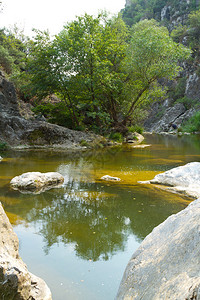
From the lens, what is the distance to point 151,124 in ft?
171

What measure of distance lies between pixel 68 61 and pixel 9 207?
15119mm

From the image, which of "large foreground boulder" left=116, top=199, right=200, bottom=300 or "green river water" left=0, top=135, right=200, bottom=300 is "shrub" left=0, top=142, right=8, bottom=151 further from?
"large foreground boulder" left=116, top=199, right=200, bottom=300

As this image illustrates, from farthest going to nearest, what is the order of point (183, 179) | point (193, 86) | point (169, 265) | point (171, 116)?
point (193, 86)
point (171, 116)
point (183, 179)
point (169, 265)

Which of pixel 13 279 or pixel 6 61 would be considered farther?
pixel 6 61

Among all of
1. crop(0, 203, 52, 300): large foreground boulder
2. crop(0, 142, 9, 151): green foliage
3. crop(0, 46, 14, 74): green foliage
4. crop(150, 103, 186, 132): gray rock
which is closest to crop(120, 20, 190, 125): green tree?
crop(0, 142, 9, 151): green foliage

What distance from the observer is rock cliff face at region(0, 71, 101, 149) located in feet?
53.5

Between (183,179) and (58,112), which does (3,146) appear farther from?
Result: (183,179)

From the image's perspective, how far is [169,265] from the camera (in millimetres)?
1923

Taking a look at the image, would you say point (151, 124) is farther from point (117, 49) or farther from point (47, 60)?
point (47, 60)

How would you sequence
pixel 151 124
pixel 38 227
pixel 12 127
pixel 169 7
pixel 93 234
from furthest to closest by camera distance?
pixel 169 7 → pixel 151 124 → pixel 12 127 → pixel 38 227 → pixel 93 234

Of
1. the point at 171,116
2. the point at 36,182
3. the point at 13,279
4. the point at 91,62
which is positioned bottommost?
the point at 36,182

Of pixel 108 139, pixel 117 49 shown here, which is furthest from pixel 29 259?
pixel 117 49

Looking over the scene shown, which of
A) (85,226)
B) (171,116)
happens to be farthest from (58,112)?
(171,116)

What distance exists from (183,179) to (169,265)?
4661 mm
